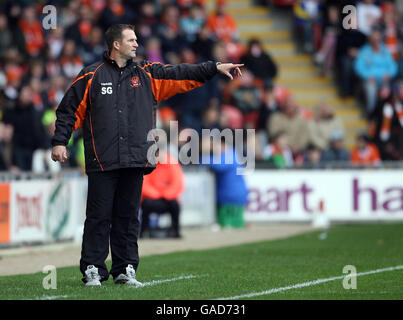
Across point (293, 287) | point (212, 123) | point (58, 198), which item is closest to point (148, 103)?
point (293, 287)

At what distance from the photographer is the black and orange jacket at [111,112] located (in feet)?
32.7

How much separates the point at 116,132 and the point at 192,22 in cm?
1530

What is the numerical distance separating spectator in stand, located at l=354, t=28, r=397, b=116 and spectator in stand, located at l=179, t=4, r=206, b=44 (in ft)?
12.9

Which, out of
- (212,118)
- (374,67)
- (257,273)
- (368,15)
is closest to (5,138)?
(212,118)

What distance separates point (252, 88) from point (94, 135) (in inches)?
569

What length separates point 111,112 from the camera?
10.0 metres

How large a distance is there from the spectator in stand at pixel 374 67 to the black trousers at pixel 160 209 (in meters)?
8.63

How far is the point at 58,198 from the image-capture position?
56.2 feet

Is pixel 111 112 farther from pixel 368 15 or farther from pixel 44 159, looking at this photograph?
pixel 368 15

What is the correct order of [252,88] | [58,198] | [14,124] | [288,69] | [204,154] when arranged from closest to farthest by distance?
[58,198], [14,124], [204,154], [252,88], [288,69]

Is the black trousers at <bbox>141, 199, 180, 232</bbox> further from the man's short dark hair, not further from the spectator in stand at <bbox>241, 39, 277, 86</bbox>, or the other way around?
the man's short dark hair

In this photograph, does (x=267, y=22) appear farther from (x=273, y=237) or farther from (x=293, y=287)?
(x=293, y=287)

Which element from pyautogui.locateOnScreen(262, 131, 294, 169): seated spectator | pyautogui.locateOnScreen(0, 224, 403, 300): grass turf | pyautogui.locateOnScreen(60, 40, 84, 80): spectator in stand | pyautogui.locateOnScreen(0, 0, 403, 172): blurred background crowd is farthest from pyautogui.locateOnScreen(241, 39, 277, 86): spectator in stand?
pyautogui.locateOnScreen(0, 224, 403, 300): grass turf

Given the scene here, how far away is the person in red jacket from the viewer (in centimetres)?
1794
